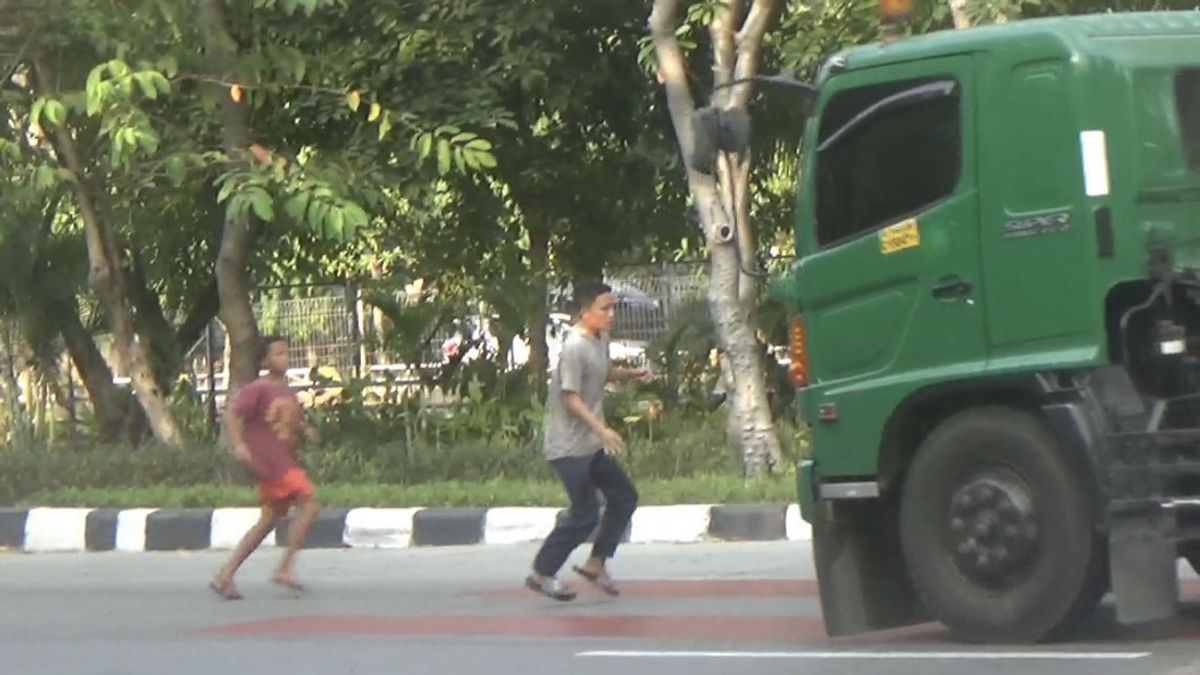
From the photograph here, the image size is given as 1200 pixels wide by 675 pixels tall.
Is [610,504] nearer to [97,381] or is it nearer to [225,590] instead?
[225,590]

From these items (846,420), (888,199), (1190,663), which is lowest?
(1190,663)

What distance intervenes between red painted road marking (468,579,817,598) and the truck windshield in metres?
3.29

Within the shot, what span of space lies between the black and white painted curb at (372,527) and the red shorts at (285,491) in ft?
6.81

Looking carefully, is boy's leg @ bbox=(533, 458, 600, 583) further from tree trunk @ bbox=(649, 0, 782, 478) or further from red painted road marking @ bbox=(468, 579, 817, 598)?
tree trunk @ bbox=(649, 0, 782, 478)

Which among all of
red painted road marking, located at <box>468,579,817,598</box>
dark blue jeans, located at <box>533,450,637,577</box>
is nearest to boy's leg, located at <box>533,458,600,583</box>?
dark blue jeans, located at <box>533,450,637,577</box>

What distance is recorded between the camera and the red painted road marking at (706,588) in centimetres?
1038

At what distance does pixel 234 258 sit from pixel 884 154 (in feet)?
30.8

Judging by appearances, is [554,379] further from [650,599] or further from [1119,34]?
[1119,34]

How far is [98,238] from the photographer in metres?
16.8

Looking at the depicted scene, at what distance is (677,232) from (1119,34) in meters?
11.3

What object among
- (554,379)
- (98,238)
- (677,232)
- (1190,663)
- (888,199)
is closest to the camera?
(1190,663)

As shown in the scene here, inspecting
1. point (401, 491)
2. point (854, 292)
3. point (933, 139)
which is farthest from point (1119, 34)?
point (401, 491)

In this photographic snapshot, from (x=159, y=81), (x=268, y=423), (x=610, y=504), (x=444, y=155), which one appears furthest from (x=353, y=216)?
(x=610, y=504)

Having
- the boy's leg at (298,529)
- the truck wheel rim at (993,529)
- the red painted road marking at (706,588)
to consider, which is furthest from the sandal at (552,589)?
the truck wheel rim at (993,529)
